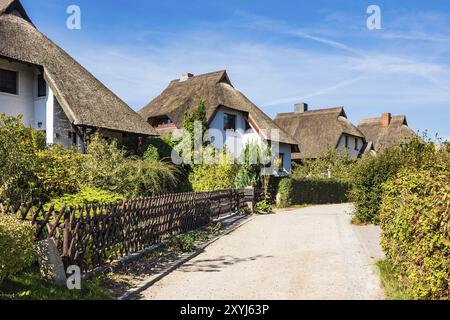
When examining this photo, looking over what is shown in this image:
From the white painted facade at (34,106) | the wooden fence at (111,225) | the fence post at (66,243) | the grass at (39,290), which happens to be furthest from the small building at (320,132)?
the grass at (39,290)

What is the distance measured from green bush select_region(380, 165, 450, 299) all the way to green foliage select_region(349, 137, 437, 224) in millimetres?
7811

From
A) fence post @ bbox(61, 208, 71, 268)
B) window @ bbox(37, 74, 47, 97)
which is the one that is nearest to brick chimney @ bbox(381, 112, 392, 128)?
window @ bbox(37, 74, 47, 97)

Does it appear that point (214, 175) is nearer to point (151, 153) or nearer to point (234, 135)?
point (151, 153)

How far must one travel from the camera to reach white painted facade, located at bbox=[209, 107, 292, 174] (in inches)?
1225

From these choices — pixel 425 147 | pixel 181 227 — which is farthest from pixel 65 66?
pixel 425 147

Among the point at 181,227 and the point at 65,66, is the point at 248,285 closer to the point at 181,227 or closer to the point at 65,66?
the point at 181,227

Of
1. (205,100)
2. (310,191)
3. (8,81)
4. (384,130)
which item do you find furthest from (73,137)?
(384,130)

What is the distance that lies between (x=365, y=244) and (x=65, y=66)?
17.8 m

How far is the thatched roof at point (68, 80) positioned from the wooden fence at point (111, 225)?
9.48 m

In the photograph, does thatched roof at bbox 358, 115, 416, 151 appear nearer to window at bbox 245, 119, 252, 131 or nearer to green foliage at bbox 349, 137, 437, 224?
window at bbox 245, 119, 252, 131

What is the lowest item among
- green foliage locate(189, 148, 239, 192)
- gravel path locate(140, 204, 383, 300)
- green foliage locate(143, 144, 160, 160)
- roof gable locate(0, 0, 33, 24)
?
gravel path locate(140, 204, 383, 300)

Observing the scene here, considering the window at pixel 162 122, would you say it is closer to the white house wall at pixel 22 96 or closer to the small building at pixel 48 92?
the small building at pixel 48 92

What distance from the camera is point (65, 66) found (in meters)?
22.1
